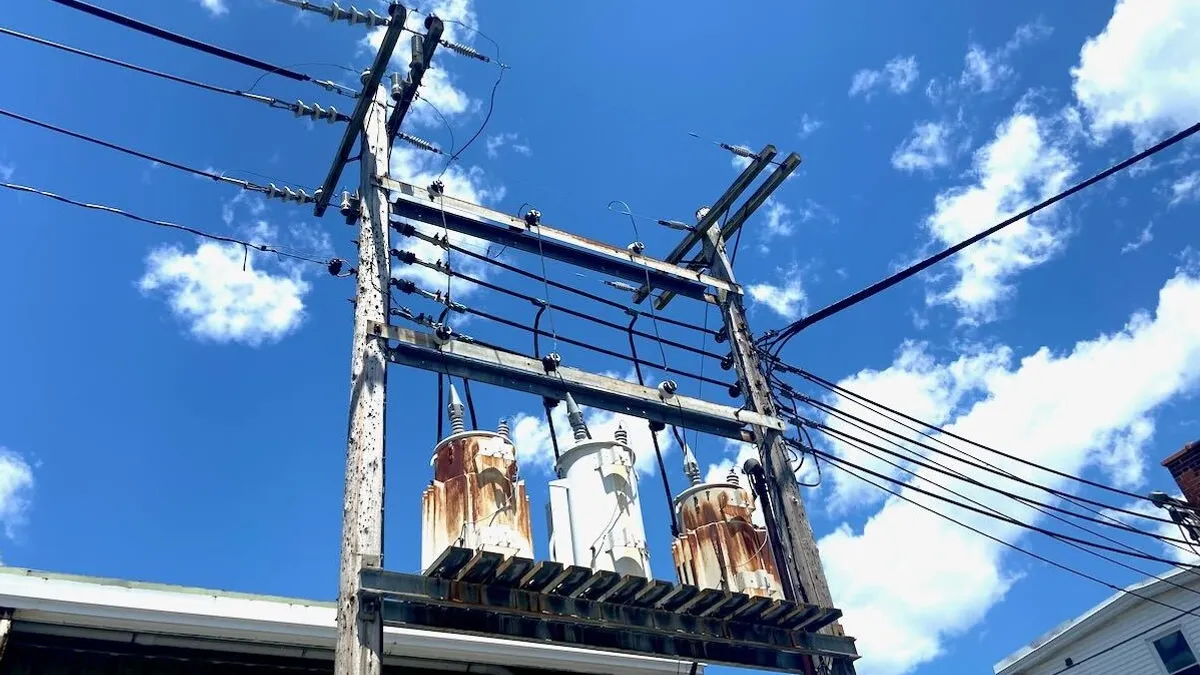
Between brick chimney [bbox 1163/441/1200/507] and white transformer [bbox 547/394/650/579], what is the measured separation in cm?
1346

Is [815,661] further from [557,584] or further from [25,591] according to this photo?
[25,591]

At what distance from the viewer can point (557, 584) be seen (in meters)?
5.68

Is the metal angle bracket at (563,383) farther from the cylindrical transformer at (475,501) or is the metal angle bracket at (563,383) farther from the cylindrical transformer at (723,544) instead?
the cylindrical transformer at (723,544)

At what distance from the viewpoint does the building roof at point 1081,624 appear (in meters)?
16.0

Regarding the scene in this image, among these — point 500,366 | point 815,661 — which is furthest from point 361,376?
point 815,661

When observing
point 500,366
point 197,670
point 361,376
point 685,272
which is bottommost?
point 197,670

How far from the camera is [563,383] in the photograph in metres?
7.37

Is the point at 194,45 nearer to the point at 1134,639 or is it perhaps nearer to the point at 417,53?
the point at 417,53

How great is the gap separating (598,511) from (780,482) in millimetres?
2361

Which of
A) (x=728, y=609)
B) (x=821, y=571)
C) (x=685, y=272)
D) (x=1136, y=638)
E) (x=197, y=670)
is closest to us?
(x=728, y=609)

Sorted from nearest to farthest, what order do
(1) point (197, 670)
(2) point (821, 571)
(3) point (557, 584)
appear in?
(3) point (557, 584) → (1) point (197, 670) → (2) point (821, 571)

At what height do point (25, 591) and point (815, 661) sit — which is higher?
point (25, 591)

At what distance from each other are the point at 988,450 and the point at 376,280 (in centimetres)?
759


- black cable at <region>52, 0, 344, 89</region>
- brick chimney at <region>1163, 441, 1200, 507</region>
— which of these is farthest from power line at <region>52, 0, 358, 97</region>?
brick chimney at <region>1163, 441, 1200, 507</region>
